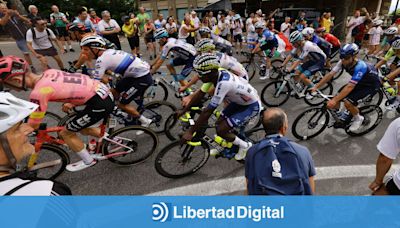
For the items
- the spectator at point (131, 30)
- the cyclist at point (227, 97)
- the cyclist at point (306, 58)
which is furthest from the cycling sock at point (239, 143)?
the spectator at point (131, 30)

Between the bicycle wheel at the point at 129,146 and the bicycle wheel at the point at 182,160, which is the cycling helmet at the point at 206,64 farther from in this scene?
the bicycle wheel at the point at 129,146

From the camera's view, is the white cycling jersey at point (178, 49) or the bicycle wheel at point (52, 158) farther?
the white cycling jersey at point (178, 49)

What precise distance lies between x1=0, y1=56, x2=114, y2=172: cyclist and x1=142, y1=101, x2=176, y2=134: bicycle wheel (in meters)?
1.22

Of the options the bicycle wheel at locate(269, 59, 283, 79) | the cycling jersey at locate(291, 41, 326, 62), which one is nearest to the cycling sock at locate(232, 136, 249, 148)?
the cycling jersey at locate(291, 41, 326, 62)

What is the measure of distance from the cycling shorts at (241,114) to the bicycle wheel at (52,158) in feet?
8.55

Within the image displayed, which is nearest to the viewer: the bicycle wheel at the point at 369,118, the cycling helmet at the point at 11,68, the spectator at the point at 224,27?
the cycling helmet at the point at 11,68

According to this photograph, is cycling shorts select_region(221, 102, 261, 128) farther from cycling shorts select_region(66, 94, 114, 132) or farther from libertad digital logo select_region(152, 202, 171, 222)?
cycling shorts select_region(66, 94, 114, 132)

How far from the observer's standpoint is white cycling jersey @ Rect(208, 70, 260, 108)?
3.05 metres

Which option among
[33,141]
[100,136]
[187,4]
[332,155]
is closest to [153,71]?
[100,136]

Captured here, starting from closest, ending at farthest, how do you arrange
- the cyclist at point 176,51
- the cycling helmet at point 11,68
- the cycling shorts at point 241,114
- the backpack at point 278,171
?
the backpack at point 278,171
the cycling helmet at point 11,68
the cycling shorts at point 241,114
the cyclist at point 176,51

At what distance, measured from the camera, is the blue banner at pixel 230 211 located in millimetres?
1938

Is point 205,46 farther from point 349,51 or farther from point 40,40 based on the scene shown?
point 40,40

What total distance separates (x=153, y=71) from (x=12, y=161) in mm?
4506

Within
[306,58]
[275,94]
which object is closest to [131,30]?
[275,94]
